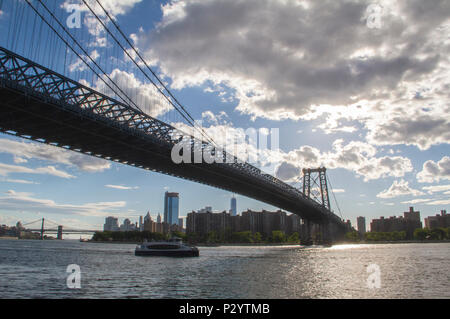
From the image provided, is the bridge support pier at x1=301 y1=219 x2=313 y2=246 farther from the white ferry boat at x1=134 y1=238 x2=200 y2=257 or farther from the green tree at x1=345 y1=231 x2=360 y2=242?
the white ferry boat at x1=134 y1=238 x2=200 y2=257

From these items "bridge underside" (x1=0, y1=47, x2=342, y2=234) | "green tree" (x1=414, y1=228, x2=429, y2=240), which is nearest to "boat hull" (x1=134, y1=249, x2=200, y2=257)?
"bridge underside" (x1=0, y1=47, x2=342, y2=234)

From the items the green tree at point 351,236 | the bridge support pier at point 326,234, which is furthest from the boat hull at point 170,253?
the green tree at point 351,236

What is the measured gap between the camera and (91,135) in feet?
157

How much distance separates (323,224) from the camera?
12169cm

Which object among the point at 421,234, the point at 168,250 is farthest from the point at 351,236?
the point at 168,250

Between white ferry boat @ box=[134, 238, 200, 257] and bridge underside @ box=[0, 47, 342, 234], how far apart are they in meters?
12.0

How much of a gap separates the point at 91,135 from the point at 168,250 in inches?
1033


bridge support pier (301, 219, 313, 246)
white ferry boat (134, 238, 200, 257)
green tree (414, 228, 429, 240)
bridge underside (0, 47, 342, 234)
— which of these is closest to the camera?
bridge underside (0, 47, 342, 234)

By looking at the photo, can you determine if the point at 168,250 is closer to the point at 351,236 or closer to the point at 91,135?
the point at 91,135

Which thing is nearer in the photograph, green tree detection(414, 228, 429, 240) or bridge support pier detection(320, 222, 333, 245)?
bridge support pier detection(320, 222, 333, 245)

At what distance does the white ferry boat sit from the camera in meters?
63.3

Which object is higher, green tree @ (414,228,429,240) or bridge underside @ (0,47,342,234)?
bridge underside @ (0,47,342,234)
